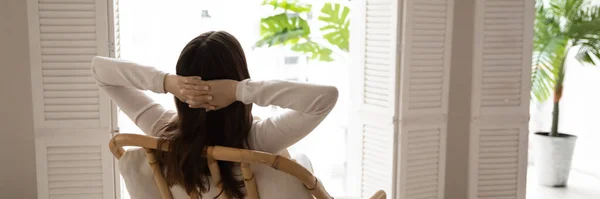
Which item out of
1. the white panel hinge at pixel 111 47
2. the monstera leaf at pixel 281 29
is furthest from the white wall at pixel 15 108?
the monstera leaf at pixel 281 29

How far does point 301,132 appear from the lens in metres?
1.54

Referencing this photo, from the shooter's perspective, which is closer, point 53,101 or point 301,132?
point 301,132

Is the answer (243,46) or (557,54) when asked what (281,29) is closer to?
(243,46)

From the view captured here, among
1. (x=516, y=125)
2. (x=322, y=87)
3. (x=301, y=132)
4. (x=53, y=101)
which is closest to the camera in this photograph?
(x=322, y=87)

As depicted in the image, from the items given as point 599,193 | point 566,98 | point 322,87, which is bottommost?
point 599,193

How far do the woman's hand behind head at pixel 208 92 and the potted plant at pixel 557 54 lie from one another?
363 centimetres

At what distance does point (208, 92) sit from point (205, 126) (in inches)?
4.8

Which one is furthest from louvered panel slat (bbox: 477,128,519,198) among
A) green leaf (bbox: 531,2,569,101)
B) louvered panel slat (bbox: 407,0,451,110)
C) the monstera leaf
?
the monstera leaf

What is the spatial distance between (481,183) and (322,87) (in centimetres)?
260

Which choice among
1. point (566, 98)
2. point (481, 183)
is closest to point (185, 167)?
point (481, 183)

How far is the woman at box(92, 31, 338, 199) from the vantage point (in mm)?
1451

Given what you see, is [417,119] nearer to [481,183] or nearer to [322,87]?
[481,183]

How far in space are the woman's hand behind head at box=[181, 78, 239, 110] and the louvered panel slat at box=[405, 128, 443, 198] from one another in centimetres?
214

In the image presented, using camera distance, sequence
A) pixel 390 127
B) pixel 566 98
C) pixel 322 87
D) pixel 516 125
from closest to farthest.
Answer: pixel 322 87
pixel 390 127
pixel 516 125
pixel 566 98
